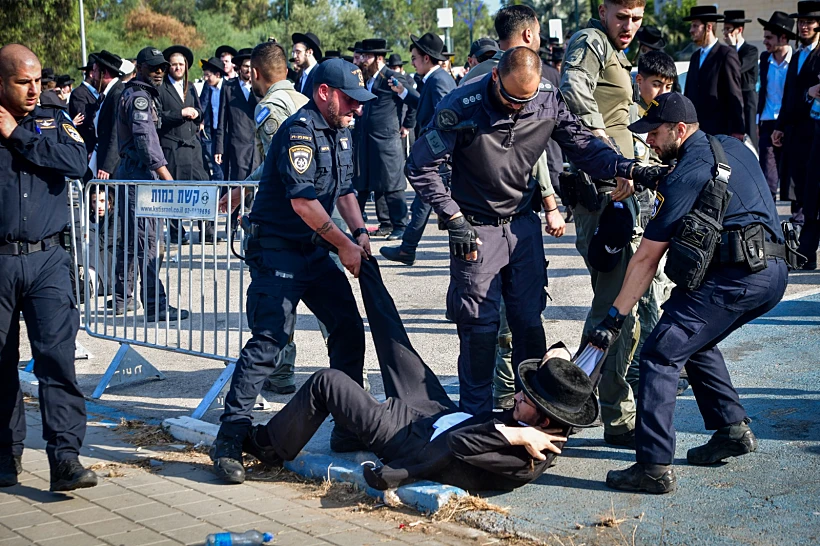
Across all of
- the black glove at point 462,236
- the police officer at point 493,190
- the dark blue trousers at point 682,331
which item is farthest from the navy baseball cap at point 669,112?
the black glove at point 462,236

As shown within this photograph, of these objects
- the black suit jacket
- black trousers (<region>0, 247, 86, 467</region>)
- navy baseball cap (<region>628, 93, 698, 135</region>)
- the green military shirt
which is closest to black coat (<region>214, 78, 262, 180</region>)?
the black suit jacket

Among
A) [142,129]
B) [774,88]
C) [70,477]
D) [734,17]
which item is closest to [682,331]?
[70,477]

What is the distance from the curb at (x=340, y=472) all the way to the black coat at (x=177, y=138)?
19.2ft

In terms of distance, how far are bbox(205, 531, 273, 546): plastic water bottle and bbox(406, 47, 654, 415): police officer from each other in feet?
4.85

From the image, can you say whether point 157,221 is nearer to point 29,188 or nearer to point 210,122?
point 29,188

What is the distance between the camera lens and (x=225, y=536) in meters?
4.14

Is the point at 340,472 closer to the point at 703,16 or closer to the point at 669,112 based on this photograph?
the point at 669,112

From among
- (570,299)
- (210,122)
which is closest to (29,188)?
(570,299)

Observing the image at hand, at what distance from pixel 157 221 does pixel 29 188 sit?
1.81 meters

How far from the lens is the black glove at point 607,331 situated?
4672 mm

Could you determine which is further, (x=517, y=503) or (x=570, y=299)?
(x=570, y=299)

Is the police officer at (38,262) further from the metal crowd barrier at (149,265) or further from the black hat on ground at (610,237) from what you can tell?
the black hat on ground at (610,237)

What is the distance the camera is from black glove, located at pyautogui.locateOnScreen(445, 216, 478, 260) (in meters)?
5.18

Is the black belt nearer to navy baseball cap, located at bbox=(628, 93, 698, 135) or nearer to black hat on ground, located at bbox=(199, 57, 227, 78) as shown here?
navy baseball cap, located at bbox=(628, 93, 698, 135)
